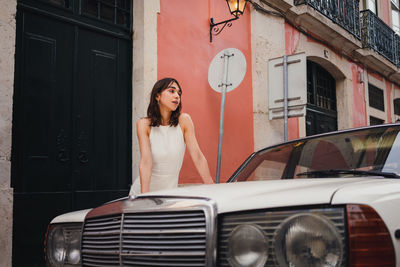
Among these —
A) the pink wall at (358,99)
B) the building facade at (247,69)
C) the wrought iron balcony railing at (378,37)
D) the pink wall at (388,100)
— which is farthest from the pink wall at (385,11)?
the pink wall at (358,99)

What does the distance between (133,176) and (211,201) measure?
4544 millimetres

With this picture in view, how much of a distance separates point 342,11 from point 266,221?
37.7 feet

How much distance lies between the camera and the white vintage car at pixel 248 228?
135 centimetres

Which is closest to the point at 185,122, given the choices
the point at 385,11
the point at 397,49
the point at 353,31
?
→ the point at 353,31

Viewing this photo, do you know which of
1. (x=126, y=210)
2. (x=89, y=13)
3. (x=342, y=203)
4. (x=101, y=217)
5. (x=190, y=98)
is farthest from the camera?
(x=190, y=98)

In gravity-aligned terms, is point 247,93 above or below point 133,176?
above

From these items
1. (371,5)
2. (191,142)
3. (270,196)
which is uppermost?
(371,5)

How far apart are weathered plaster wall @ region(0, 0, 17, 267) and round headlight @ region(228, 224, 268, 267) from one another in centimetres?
350

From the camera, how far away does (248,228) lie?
4.84ft

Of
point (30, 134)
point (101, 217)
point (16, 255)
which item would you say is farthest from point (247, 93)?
point (101, 217)

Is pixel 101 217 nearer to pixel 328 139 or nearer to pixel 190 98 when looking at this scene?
pixel 328 139

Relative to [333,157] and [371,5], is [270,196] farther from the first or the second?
[371,5]

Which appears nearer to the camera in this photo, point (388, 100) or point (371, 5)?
point (371, 5)

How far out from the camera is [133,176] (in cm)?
601
